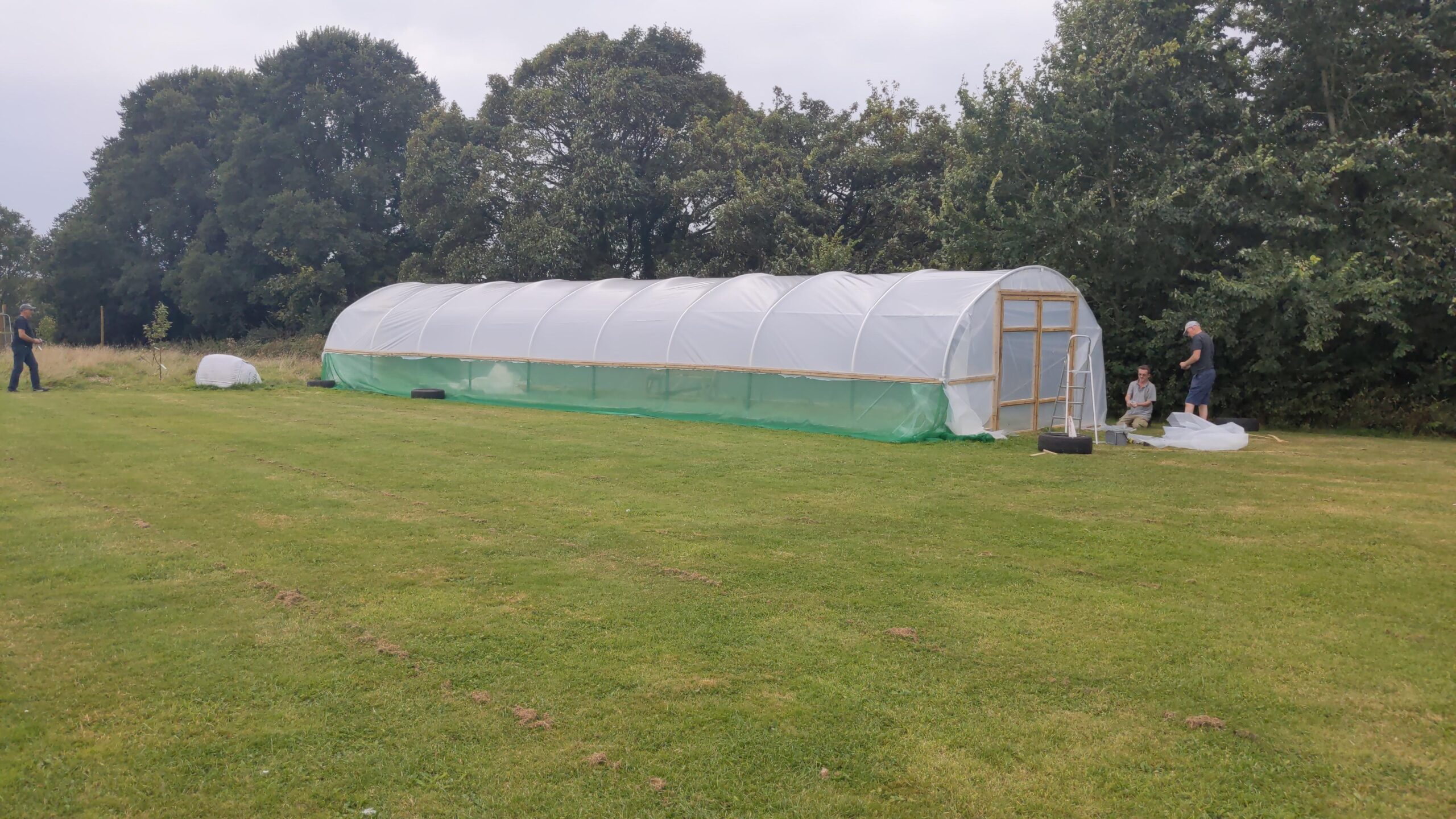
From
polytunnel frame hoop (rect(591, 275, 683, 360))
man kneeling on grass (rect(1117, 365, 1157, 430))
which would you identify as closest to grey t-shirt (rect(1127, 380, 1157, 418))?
man kneeling on grass (rect(1117, 365, 1157, 430))

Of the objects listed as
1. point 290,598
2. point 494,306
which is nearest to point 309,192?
point 494,306

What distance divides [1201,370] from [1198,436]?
5.44ft

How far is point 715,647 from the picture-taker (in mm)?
5176

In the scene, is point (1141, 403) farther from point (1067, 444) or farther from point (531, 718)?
point (531, 718)

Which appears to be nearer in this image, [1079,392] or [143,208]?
[1079,392]

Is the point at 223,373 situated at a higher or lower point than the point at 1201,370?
lower

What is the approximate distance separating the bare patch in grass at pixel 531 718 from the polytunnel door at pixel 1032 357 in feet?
40.5

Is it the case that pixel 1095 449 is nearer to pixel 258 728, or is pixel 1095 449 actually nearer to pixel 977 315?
pixel 977 315

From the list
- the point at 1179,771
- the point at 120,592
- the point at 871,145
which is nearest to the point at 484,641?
the point at 120,592

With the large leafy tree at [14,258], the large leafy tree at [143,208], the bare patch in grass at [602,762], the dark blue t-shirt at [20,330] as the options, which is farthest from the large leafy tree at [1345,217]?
the large leafy tree at [14,258]

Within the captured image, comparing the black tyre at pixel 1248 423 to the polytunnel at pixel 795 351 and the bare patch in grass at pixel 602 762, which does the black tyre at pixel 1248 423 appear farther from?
the bare patch in grass at pixel 602 762

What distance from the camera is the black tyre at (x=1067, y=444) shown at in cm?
1316

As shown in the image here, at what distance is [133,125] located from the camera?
4262 cm

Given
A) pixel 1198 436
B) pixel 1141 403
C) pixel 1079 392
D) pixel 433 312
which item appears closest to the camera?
pixel 1198 436
